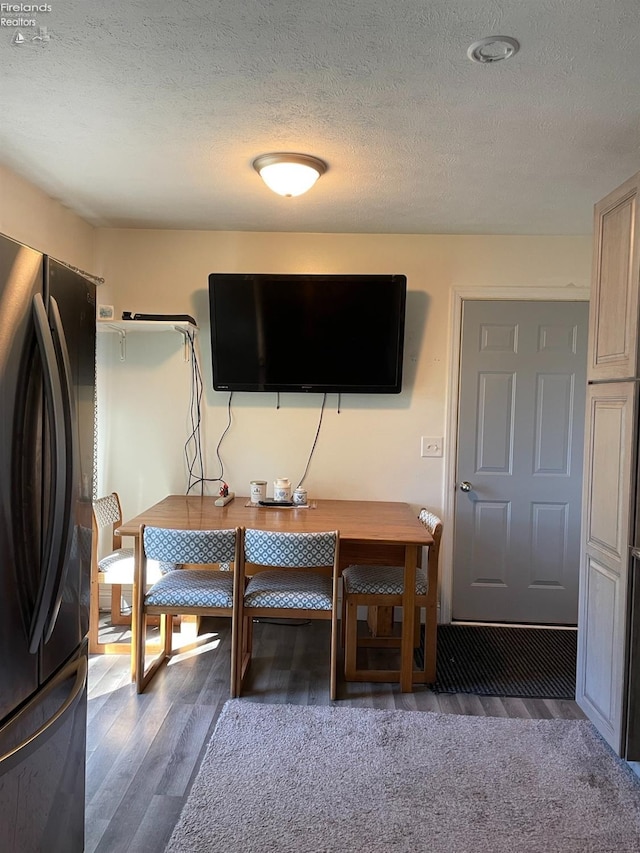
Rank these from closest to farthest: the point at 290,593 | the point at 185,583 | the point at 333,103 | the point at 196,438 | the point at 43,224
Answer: the point at 333,103 → the point at 290,593 → the point at 185,583 → the point at 43,224 → the point at 196,438

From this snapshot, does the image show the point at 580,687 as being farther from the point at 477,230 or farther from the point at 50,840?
the point at 477,230

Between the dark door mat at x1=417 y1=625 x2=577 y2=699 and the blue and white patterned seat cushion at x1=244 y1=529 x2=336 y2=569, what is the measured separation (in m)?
0.92

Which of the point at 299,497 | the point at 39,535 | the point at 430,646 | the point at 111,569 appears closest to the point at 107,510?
the point at 111,569

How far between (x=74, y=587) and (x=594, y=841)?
6.00 ft

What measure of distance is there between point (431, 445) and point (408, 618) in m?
1.20

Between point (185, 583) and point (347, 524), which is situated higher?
point (347, 524)

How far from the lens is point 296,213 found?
3.19 meters

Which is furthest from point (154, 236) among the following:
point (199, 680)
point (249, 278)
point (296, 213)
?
point (199, 680)

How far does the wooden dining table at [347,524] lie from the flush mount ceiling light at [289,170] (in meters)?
1.62

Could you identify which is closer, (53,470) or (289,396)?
(53,470)

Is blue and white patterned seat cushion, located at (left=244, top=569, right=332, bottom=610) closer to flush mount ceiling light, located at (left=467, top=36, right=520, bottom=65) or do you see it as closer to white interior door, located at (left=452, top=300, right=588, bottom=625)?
white interior door, located at (left=452, top=300, right=588, bottom=625)

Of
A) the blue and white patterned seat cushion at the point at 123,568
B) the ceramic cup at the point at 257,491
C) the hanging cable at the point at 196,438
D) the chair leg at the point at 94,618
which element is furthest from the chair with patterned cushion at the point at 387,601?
the chair leg at the point at 94,618

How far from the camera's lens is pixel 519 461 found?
3.55 meters

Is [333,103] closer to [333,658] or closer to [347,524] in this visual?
[347,524]
